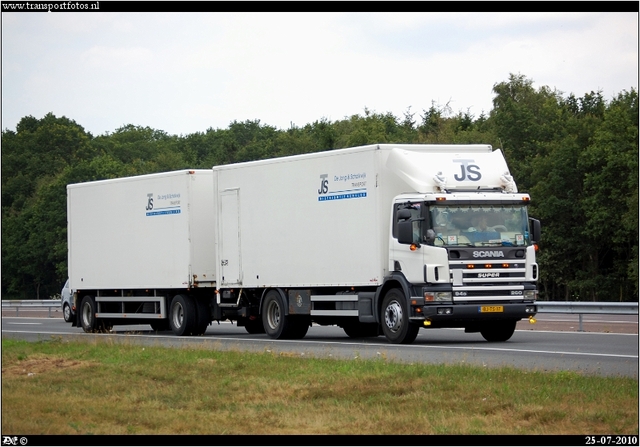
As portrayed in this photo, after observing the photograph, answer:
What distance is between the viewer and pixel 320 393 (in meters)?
13.3

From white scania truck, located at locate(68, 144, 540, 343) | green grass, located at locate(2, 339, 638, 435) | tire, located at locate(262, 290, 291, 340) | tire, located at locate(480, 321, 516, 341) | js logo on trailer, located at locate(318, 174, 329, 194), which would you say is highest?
js logo on trailer, located at locate(318, 174, 329, 194)

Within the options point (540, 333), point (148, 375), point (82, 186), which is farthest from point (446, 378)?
point (82, 186)

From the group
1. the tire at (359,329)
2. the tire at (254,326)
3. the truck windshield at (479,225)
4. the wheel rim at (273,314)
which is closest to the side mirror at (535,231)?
the truck windshield at (479,225)

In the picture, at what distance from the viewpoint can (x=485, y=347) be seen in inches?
829

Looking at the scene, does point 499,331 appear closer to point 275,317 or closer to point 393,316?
point 393,316

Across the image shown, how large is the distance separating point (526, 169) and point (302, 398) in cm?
5432

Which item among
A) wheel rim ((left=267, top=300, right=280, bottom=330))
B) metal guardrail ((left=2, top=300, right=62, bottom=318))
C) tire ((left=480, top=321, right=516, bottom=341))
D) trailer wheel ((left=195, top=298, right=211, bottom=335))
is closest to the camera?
tire ((left=480, top=321, right=516, bottom=341))

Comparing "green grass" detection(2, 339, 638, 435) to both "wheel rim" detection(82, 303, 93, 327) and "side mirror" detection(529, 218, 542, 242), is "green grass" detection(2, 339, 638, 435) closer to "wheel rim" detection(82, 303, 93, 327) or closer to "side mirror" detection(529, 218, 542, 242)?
"side mirror" detection(529, 218, 542, 242)

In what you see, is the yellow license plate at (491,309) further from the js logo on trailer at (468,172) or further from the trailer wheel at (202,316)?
the trailer wheel at (202,316)

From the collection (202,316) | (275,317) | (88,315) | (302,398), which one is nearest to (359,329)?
(275,317)

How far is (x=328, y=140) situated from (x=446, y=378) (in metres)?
66.2

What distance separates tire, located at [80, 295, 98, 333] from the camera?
3066 cm

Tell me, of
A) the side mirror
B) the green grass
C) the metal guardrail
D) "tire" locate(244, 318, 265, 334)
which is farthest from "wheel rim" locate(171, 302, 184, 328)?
the metal guardrail

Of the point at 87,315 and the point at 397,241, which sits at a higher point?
the point at 397,241
